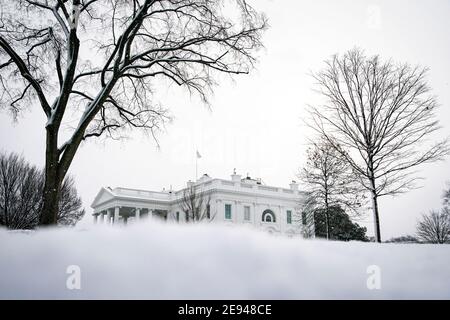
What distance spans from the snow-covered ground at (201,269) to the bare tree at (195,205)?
2236 cm

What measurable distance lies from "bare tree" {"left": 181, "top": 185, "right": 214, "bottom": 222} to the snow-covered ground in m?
22.4

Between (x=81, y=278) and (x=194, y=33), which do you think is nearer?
(x=81, y=278)

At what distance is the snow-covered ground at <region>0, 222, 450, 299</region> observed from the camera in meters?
0.85

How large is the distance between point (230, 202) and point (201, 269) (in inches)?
1440

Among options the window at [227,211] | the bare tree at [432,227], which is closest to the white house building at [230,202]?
the window at [227,211]

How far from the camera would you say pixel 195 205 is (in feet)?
104

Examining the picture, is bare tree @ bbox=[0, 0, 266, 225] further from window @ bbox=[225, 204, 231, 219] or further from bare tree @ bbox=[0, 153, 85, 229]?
window @ bbox=[225, 204, 231, 219]

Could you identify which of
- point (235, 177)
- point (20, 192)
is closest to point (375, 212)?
point (20, 192)

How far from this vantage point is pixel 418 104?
9.62m

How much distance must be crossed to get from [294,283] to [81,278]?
626 millimetres

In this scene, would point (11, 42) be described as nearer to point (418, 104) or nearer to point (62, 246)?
point (62, 246)

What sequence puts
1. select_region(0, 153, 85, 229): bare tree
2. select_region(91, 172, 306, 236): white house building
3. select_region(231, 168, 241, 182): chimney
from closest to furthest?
select_region(0, 153, 85, 229): bare tree, select_region(91, 172, 306, 236): white house building, select_region(231, 168, 241, 182): chimney

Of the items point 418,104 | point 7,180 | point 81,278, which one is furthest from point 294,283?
point 7,180

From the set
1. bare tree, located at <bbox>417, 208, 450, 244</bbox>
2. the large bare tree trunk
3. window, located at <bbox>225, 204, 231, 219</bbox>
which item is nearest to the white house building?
window, located at <bbox>225, 204, 231, 219</bbox>
